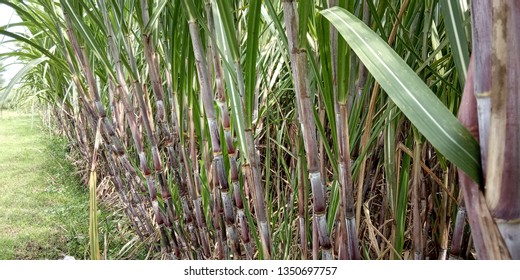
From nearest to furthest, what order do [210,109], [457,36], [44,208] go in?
[457,36] → [210,109] → [44,208]

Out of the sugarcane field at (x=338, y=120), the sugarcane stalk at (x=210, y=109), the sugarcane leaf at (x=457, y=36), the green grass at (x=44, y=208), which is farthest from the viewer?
the green grass at (x=44, y=208)

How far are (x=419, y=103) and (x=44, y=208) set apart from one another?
2069 millimetres

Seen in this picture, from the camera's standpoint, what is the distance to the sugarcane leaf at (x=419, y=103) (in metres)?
0.24

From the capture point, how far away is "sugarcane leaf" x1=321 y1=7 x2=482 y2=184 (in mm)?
243

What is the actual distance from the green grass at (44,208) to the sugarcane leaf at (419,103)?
98 cm

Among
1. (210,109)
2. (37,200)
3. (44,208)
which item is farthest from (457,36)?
(37,200)

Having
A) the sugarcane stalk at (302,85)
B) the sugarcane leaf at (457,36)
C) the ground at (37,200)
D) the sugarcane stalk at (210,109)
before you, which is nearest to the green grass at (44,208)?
the ground at (37,200)

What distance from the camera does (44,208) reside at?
2.00 m

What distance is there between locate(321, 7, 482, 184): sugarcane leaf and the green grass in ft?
3.20

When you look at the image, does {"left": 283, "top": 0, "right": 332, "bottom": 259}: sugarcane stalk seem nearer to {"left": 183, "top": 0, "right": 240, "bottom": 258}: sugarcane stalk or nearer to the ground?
{"left": 183, "top": 0, "right": 240, "bottom": 258}: sugarcane stalk

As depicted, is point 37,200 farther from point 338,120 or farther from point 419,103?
point 419,103

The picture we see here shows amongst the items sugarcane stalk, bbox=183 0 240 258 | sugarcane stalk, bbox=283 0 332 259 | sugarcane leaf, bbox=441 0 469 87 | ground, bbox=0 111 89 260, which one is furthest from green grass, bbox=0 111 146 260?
sugarcane leaf, bbox=441 0 469 87

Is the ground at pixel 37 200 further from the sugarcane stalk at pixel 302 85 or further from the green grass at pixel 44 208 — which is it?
the sugarcane stalk at pixel 302 85

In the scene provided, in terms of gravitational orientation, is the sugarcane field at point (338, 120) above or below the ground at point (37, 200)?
above
